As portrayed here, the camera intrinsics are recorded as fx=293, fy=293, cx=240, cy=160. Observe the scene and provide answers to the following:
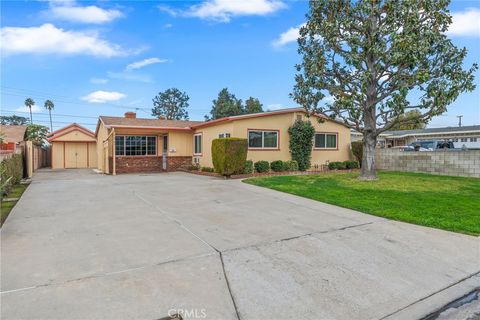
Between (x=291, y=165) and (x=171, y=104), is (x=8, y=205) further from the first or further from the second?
(x=171, y=104)

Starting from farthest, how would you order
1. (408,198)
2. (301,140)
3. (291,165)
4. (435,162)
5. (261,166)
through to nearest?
(301,140), (291,165), (261,166), (435,162), (408,198)

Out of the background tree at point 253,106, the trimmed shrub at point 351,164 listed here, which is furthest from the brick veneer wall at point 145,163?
the background tree at point 253,106

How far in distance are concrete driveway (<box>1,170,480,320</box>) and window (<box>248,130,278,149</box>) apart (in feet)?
28.6

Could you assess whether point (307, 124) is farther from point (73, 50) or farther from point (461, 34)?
point (73, 50)

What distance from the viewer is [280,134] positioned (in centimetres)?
1608

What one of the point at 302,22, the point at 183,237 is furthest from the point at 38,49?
the point at 183,237

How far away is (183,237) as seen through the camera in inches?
191

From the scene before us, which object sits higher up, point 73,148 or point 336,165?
point 73,148

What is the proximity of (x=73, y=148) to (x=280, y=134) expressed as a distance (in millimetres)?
18559

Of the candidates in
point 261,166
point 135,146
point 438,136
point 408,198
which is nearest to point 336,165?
point 261,166

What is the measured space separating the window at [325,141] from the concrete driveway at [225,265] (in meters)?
10.9

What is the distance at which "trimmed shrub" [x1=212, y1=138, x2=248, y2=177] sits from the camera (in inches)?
519

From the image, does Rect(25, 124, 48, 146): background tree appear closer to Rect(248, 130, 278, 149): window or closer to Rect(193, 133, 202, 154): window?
Rect(193, 133, 202, 154): window

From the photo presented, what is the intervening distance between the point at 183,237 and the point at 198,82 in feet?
72.4
